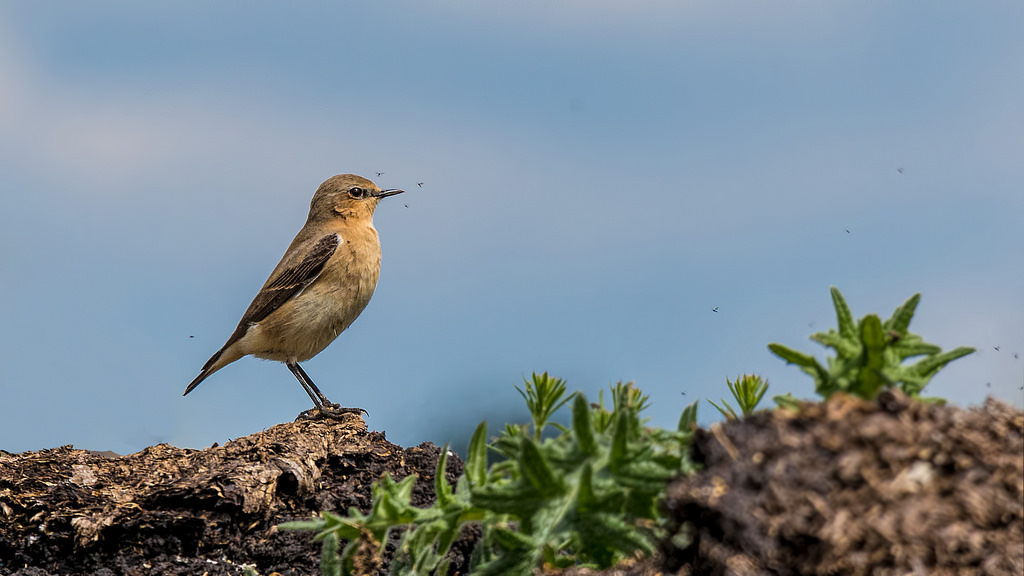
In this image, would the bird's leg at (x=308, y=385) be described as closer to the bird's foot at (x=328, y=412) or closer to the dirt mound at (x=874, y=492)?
the bird's foot at (x=328, y=412)

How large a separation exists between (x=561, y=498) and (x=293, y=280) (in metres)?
6.94

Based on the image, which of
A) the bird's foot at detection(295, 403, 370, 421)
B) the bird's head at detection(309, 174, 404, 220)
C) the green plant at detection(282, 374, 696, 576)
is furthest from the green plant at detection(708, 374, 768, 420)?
the bird's head at detection(309, 174, 404, 220)

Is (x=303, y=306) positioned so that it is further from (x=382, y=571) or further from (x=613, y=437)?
(x=613, y=437)

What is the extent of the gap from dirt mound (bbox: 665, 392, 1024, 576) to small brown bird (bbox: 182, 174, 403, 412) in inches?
270

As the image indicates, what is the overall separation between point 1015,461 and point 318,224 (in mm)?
8235

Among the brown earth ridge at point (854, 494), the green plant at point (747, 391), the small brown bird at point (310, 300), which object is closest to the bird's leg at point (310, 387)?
the small brown bird at point (310, 300)

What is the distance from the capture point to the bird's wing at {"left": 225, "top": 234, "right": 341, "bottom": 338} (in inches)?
332

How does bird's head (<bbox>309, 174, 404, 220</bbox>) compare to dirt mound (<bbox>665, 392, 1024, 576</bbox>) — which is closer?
dirt mound (<bbox>665, 392, 1024, 576</bbox>)

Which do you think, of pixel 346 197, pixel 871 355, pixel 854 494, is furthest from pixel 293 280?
pixel 854 494

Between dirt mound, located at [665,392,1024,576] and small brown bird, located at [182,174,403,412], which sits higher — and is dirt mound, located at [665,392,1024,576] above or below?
below

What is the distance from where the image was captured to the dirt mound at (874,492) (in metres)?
1.60

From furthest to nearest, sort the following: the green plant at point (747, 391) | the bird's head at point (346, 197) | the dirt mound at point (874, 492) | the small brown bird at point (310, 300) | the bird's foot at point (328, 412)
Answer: the bird's head at point (346, 197)
the small brown bird at point (310, 300)
the bird's foot at point (328, 412)
the green plant at point (747, 391)
the dirt mound at point (874, 492)

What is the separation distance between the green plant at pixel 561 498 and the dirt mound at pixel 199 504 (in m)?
2.26

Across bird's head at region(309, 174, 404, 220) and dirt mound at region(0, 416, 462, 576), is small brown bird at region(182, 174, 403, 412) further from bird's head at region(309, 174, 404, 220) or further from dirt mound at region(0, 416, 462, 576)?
dirt mound at region(0, 416, 462, 576)
